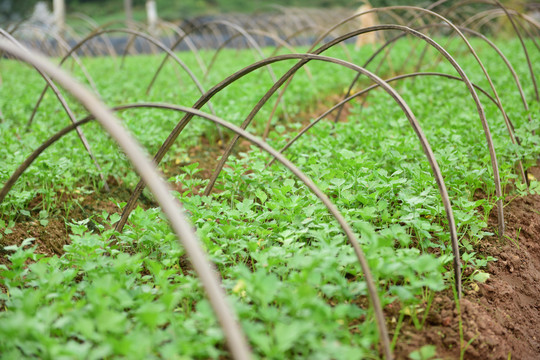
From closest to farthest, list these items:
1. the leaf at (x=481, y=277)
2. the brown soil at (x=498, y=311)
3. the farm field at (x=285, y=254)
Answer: the farm field at (x=285, y=254), the brown soil at (x=498, y=311), the leaf at (x=481, y=277)

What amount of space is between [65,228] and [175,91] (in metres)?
3.40

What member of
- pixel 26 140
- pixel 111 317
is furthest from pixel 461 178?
pixel 26 140

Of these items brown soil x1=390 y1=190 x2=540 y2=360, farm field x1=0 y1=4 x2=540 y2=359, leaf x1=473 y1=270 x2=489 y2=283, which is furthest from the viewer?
leaf x1=473 y1=270 x2=489 y2=283

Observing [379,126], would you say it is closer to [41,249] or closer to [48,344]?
[41,249]

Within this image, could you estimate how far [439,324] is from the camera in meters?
1.81

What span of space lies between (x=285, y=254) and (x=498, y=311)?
1.00m

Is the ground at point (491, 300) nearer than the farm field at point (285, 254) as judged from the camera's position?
No

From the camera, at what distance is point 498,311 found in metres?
2.00

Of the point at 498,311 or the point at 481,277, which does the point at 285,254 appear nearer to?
the point at 481,277

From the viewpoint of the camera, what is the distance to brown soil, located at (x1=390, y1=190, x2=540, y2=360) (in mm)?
1721

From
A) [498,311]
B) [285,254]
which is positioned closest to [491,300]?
[498,311]

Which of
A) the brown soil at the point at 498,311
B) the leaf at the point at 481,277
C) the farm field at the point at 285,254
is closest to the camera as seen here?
the farm field at the point at 285,254

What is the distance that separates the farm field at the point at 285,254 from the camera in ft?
4.64

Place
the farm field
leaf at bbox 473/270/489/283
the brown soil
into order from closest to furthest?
1. the farm field
2. the brown soil
3. leaf at bbox 473/270/489/283
